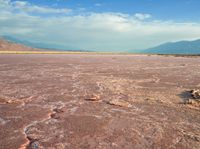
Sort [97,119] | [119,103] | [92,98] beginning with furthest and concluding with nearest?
[92,98] → [119,103] → [97,119]

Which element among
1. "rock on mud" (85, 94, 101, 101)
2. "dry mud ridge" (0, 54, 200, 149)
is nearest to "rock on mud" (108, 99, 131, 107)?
"dry mud ridge" (0, 54, 200, 149)

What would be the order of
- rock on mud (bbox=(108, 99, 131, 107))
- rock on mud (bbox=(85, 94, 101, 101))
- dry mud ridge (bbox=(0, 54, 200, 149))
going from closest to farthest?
1. dry mud ridge (bbox=(0, 54, 200, 149))
2. rock on mud (bbox=(108, 99, 131, 107))
3. rock on mud (bbox=(85, 94, 101, 101))

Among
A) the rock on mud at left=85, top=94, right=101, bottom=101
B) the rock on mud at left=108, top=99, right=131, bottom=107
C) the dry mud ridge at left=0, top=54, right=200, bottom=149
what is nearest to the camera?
the dry mud ridge at left=0, top=54, right=200, bottom=149

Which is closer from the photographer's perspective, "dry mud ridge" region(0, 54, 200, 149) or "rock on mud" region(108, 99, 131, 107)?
"dry mud ridge" region(0, 54, 200, 149)

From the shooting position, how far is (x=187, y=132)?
6.77 meters

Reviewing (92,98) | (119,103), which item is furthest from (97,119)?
(92,98)

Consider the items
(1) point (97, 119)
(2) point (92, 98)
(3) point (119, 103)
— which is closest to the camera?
(1) point (97, 119)

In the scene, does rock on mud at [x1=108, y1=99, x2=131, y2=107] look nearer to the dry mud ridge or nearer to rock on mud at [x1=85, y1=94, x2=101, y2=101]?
the dry mud ridge

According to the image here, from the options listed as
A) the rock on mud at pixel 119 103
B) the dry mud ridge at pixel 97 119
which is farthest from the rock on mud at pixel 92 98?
the rock on mud at pixel 119 103

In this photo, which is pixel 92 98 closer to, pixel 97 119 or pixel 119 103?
pixel 119 103

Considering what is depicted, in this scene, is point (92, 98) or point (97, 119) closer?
point (97, 119)

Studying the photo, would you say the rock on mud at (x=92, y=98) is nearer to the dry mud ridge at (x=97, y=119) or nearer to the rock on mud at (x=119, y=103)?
the dry mud ridge at (x=97, y=119)

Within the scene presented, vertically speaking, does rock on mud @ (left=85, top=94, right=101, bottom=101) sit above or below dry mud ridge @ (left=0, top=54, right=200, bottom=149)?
above

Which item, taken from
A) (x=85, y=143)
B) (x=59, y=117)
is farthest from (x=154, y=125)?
(x=59, y=117)
